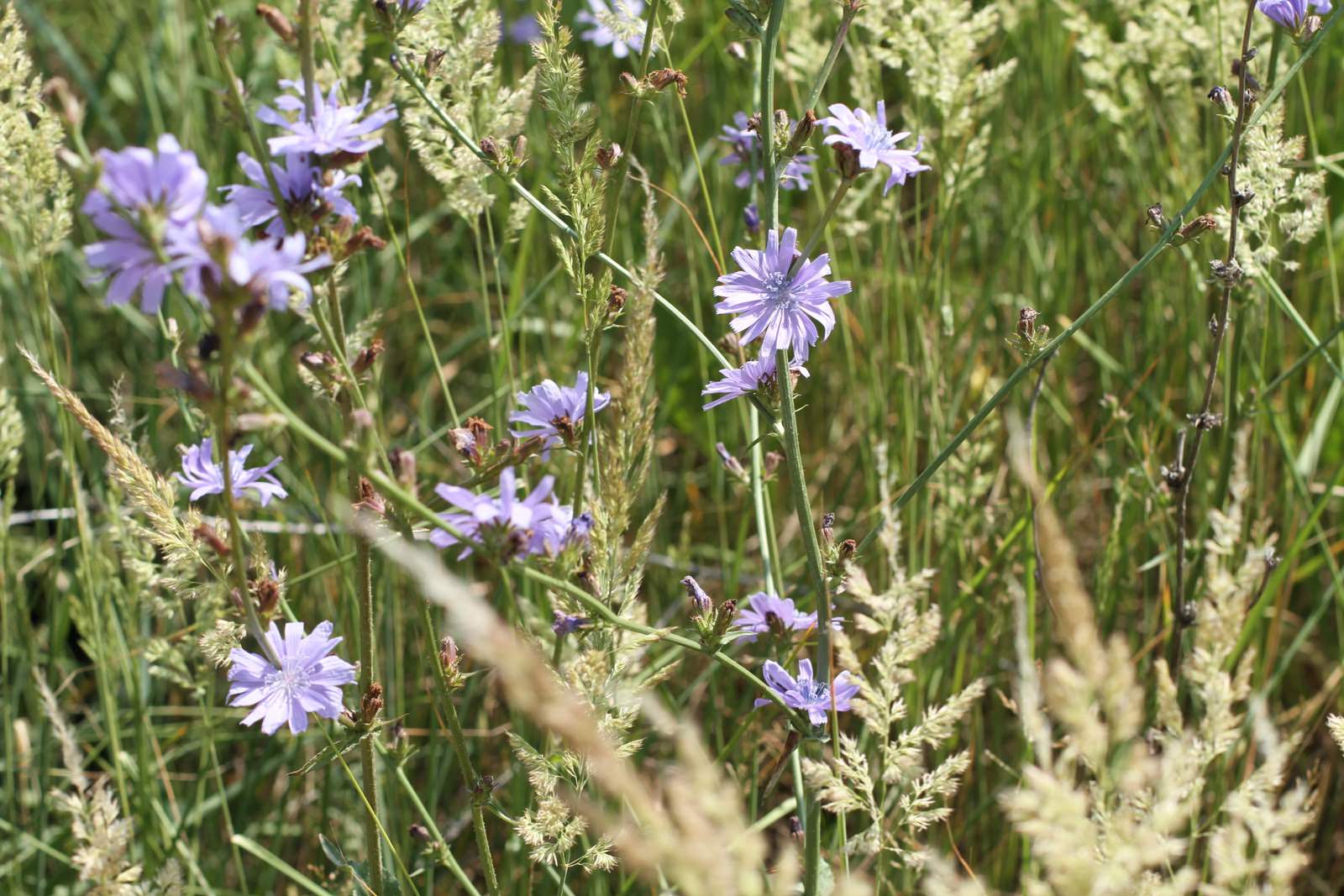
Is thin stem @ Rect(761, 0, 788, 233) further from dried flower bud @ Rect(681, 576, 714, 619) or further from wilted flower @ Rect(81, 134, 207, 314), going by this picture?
wilted flower @ Rect(81, 134, 207, 314)

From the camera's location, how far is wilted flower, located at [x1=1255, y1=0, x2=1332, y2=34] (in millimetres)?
1948

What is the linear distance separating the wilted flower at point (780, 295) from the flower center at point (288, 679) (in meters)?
0.80

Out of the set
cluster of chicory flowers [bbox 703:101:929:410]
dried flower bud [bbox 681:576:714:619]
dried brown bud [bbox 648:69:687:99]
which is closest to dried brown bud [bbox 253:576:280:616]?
dried flower bud [bbox 681:576:714:619]

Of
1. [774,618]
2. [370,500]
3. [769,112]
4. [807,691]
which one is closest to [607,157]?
[769,112]

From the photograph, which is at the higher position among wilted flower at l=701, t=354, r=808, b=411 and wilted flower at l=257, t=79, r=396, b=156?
wilted flower at l=257, t=79, r=396, b=156

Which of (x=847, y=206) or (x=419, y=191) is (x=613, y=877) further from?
(x=419, y=191)

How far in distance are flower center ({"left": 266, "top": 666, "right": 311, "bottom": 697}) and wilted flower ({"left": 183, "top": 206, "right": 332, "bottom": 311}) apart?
2.07ft

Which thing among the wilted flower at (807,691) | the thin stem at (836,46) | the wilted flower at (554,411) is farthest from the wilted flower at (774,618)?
the thin stem at (836,46)

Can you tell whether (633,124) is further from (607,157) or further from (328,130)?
(328,130)

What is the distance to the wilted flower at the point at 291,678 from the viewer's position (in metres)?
1.60

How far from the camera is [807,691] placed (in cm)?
180

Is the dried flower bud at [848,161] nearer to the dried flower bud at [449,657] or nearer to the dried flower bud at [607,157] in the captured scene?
the dried flower bud at [607,157]

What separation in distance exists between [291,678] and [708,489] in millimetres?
2133

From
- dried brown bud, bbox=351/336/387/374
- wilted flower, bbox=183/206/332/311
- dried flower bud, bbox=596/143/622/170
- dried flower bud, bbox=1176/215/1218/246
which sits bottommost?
dried brown bud, bbox=351/336/387/374
